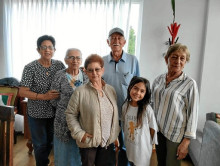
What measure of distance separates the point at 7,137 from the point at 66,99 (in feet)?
1.63

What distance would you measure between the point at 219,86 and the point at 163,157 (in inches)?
66.0

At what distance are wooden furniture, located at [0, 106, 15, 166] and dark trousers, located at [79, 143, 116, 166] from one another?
1.69 feet

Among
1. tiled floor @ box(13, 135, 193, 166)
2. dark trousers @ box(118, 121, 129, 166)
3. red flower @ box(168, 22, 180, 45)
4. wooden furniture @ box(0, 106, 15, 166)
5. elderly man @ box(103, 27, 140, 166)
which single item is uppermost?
red flower @ box(168, 22, 180, 45)

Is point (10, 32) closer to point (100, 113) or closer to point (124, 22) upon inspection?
point (124, 22)

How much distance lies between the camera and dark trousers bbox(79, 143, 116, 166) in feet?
4.57

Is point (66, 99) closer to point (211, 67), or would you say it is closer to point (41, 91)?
point (41, 91)

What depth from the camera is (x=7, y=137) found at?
1.08 m

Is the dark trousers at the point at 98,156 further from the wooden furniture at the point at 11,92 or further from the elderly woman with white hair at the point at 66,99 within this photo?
the wooden furniture at the point at 11,92

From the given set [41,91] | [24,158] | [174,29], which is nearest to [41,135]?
[41,91]

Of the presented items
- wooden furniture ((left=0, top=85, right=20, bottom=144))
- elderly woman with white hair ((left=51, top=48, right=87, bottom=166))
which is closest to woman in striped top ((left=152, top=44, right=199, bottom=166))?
elderly woman with white hair ((left=51, top=48, right=87, bottom=166))

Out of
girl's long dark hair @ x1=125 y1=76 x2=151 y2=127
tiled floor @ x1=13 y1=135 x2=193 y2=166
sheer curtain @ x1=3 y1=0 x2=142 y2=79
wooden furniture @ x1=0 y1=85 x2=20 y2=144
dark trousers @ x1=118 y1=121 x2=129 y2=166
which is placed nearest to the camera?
girl's long dark hair @ x1=125 y1=76 x2=151 y2=127

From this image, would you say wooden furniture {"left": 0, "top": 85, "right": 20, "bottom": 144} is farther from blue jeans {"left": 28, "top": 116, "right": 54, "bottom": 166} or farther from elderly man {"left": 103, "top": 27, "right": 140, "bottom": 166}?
elderly man {"left": 103, "top": 27, "right": 140, "bottom": 166}

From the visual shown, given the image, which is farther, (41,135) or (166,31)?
(166,31)

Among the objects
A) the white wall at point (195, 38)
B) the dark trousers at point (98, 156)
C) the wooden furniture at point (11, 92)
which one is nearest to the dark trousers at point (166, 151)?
the dark trousers at point (98, 156)
